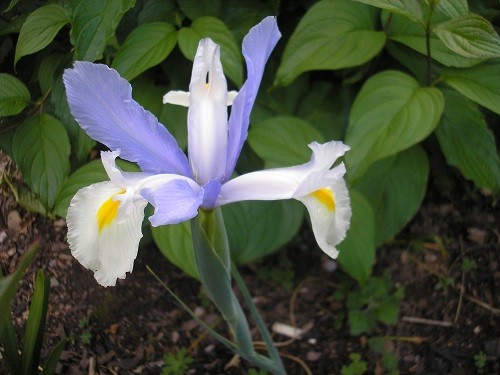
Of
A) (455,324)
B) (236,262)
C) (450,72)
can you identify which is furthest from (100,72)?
(455,324)

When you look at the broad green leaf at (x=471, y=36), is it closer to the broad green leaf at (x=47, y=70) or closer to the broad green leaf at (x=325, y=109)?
the broad green leaf at (x=325, y=109)

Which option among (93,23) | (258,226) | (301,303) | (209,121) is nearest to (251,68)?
(209,121)

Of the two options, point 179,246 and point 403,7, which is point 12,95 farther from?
point 403,7

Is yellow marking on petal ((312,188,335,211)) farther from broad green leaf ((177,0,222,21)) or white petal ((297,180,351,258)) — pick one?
broad green leaf ((177,0,222,21))

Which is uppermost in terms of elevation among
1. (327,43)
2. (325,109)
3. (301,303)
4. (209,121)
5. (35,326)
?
(209,121)

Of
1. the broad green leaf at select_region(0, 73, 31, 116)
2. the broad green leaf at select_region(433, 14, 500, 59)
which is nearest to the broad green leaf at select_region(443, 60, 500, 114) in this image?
the broad green leaf at select_region(433, 14, 500, 59)

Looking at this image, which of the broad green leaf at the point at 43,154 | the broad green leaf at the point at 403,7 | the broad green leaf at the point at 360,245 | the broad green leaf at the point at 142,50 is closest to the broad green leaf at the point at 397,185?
the broad green leaf at the point at 360,245
